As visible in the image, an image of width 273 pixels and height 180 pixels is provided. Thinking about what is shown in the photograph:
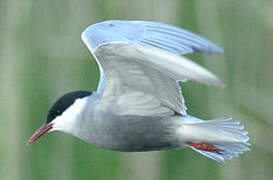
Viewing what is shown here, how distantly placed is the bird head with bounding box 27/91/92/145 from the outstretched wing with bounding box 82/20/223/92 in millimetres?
133

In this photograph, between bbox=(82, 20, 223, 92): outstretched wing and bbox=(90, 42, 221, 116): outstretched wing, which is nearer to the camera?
bbox=(90, 42, 221, 116): outstretched wing

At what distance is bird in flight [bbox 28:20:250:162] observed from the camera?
331 cm

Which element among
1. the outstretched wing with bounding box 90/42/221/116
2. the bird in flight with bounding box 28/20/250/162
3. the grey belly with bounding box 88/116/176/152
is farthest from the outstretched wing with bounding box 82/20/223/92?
the grey belly with bounding box 88/116/176/152

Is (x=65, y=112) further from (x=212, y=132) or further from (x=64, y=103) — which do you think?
(x=212, y=132)

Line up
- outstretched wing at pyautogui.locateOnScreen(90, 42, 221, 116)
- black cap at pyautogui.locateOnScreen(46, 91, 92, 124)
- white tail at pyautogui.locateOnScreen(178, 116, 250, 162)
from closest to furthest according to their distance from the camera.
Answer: outstretched wing at pyautogui.locateOnScreen(90, 42, 221, 116) → white tail at pyautogui.locateOnScreen(178, 116, 250, 162) → black cap at pyautogui.locateOnScreen(46, 91, 92, 124)

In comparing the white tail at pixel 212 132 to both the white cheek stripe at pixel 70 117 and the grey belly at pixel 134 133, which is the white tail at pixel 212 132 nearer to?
the grey belly at pixel 134 133

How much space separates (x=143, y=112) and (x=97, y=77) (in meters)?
0.66

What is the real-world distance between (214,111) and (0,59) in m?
0.83

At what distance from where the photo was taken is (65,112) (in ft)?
11.7

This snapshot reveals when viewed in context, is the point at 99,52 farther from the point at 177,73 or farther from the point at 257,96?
the point at 257,96

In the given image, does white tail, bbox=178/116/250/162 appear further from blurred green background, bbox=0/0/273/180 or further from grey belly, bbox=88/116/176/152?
blurred green background, bbox=0/0/273/180

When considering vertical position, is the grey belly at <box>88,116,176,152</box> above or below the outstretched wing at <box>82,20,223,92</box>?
below

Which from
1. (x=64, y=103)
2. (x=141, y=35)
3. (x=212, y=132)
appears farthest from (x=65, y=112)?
(x=212, y=132)

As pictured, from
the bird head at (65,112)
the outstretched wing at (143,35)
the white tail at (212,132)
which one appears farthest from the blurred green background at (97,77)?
the white tail at (212,132)
